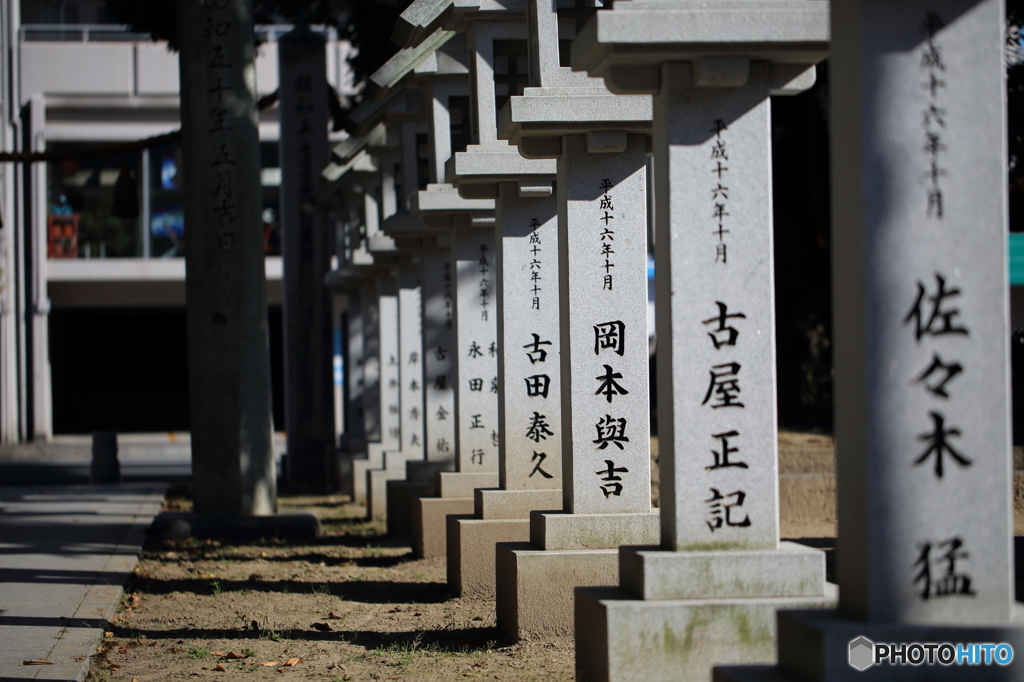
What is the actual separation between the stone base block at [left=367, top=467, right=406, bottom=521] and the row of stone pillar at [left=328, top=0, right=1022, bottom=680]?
5.02 meters

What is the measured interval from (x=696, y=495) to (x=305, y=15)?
48.6 feet

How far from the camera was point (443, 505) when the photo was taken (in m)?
9.78

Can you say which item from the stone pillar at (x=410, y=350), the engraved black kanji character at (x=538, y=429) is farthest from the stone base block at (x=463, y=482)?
the stone pillar at (x=410, y=350)

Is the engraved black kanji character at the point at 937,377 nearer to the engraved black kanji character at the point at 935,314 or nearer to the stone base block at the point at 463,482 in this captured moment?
the engraved black kanji character at the point at 935,314

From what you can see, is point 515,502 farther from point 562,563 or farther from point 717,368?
point 717,368

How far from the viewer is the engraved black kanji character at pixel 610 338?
6.74 metres

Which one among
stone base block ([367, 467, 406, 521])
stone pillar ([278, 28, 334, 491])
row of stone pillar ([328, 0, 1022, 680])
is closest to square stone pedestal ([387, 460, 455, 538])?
stone base block ([367, 467, 406, 521])

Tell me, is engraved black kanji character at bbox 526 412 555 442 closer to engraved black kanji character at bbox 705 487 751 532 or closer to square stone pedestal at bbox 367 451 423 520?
engraved black kanji character at bbox 705 487 751 532

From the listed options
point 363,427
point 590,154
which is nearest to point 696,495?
point 590,154

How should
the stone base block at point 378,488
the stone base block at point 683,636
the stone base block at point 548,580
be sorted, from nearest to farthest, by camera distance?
the stone base block at point 683,636
the stone base block at point 548,580
the stone base block at point 378,488

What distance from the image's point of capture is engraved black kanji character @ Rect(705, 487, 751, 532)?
513 cm

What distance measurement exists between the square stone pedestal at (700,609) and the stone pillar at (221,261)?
23.5ft

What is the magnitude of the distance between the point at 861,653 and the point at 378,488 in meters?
10.1

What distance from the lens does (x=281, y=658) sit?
21.9 ft
